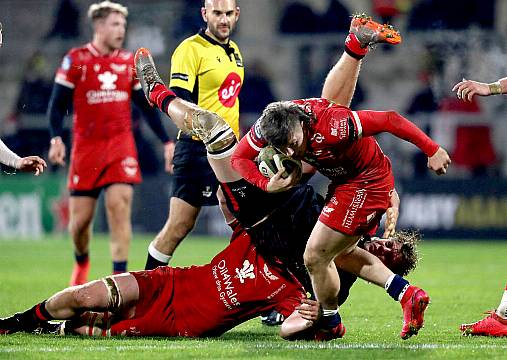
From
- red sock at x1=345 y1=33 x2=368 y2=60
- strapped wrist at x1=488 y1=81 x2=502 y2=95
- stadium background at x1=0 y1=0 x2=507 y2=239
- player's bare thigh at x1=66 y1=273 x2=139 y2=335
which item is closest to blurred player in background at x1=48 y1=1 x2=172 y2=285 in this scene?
red sock at x1=345 y1=33 x2=368 y2=60

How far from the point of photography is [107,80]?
33.8ft

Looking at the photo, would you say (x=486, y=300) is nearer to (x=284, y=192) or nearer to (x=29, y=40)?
(x=284, y=192)

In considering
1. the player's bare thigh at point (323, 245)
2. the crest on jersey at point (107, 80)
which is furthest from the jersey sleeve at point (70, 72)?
the player's bare thigh at point (323, 245)

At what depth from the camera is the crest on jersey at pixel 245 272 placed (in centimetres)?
648

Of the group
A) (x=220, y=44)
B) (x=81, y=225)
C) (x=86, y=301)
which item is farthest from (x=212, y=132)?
(x=81, y=225)

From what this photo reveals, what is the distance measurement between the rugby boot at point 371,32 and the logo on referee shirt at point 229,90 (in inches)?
61.7

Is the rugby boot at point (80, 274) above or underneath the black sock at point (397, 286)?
underneath

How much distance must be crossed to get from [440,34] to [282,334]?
10.7m

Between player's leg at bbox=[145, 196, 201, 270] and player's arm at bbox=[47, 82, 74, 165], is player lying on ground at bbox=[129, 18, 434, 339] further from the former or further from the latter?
player's arm at bbox=[47, 82, 74, 165]

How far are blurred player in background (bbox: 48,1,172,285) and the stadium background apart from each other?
639 cm

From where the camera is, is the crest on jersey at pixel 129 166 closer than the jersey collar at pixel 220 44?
No

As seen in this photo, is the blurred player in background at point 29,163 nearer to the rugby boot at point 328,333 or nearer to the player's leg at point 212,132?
the player's leg at point 212,132

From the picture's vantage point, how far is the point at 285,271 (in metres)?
6.55

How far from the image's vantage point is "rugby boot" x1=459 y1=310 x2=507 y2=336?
6.67 m
